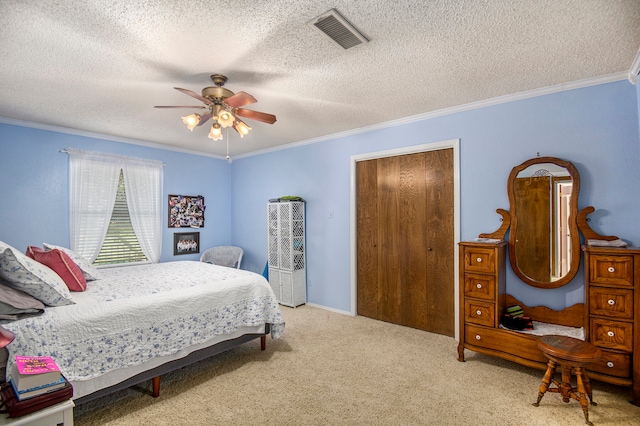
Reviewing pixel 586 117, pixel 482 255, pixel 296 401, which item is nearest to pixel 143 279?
pixel 296 401

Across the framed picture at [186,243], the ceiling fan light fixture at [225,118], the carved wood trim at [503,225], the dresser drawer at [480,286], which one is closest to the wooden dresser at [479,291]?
the dresser drawer at [480,286]

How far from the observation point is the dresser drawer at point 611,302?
2.19 m

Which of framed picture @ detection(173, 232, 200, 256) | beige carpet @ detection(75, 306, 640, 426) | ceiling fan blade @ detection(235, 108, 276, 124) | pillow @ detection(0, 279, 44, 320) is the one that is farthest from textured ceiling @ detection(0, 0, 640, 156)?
beige carpet @ detection(75, 306, 640, 426)

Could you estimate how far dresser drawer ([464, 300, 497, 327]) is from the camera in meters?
2.70

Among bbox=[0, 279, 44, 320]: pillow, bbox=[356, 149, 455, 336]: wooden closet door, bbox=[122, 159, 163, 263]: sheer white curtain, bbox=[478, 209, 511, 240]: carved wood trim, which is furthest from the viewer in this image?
bbox=[122, 159, 163, 263]: sheer white curtain

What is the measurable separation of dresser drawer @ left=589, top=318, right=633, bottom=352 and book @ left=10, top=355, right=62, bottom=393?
3276mm

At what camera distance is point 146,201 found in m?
4.70

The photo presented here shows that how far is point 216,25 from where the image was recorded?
6.22ft

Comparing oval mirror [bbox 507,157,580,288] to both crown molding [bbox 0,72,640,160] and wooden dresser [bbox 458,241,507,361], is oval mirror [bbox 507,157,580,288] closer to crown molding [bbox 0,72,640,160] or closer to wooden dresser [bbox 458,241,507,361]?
wooden dresser [bbox 458,241,507,361]

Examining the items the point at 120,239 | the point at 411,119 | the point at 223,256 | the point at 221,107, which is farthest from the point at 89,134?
the point at 411,119

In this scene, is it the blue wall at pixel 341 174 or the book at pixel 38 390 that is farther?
the blue wall at pixel 341 174

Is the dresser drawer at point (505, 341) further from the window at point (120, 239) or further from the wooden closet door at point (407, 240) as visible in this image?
the window at point (120, 239)

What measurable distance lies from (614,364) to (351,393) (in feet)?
6.15

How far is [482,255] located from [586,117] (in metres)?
1.48
